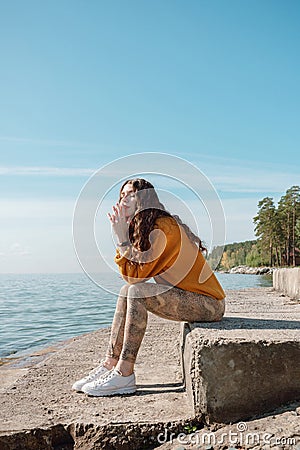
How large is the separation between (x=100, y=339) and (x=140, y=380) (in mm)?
2366

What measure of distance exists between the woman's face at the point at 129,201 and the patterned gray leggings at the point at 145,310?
0.54 m

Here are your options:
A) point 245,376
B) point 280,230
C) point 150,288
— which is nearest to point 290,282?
point 150,288

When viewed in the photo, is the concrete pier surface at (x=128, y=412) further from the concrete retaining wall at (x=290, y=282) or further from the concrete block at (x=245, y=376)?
the concrete retaining wall at (x=290, y=282)

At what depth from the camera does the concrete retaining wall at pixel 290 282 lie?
666 cm

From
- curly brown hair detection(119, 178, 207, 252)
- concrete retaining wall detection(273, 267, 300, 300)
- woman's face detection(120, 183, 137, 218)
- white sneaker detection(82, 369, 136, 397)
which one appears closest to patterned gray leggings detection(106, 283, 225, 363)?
white sneaker detection(82, 369, 136, 397)

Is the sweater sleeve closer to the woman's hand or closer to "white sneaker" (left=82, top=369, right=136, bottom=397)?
the woman's hand

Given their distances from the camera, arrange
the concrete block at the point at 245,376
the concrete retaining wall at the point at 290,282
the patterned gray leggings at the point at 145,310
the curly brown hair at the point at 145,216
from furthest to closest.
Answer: the concrete retaining wall at the point at 290,282 → the curly brown hair at the point at 145,216 → the patterned gray leggings at the point at 145,310 → the concrete block at the point at 245,376

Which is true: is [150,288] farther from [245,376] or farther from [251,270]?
[251,270]

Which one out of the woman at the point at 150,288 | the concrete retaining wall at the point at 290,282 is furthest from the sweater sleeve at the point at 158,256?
the concrete retaining wall at the point at 290,282

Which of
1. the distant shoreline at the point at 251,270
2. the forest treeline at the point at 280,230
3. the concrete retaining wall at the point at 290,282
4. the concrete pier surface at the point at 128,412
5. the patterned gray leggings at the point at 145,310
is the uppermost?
the forest treeline at the point at 280,230

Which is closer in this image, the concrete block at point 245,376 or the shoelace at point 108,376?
the concrete block at point 245,376

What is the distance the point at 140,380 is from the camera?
3848 millimetres

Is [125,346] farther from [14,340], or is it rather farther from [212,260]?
[14,340]

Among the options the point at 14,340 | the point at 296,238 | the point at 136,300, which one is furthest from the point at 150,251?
the point at 296,238
